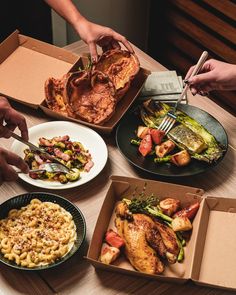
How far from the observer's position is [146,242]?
51.9 inches

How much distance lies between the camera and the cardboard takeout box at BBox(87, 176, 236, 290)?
130 cm

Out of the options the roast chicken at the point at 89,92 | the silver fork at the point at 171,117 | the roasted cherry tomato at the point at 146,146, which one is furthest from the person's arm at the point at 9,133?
the silver fork at the point at 171,117

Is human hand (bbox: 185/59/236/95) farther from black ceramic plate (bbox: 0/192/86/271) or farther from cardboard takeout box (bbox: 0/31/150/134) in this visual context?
black ceramic plate (bbox: 0/192/86/271)

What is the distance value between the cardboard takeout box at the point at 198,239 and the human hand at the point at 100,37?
0.79m

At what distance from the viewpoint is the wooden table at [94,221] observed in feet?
4.27

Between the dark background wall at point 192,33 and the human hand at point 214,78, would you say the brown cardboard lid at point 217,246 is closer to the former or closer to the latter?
the human hand at point 214,78

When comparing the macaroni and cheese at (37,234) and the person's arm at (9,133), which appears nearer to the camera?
the macaroni and cheese at (37,234)

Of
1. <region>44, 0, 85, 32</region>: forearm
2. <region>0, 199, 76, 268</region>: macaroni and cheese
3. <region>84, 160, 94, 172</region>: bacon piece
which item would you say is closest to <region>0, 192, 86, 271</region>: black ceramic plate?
<region>0, 199, 76, 268</region>: macaroni and cheese

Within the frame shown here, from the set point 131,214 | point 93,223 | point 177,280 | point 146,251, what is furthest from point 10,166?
point 177,280

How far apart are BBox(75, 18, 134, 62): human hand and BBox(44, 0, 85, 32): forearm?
0.16 ft

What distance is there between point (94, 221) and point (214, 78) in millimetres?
828

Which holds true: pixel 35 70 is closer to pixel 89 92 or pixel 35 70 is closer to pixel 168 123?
pixel 89 92

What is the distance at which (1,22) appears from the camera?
2.79 metres

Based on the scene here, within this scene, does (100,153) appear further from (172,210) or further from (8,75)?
(8,75)
